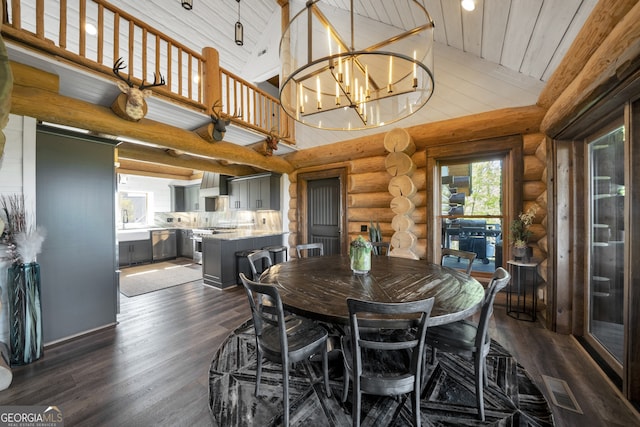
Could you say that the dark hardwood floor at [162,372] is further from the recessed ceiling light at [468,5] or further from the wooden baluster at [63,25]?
the recessed ceiling light at [468,5]

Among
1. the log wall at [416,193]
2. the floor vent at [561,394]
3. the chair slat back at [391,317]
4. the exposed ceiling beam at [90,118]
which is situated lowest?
the floor vent at [561,394]

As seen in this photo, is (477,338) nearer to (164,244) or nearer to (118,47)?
(118,47)

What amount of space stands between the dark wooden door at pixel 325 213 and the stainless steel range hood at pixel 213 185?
8.68 ft

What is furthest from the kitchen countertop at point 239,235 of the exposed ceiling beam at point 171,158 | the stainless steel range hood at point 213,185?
the exposed ceiling beam at point 171,158

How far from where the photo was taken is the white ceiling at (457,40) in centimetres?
226

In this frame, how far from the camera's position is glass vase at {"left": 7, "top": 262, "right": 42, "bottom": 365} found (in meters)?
2.20

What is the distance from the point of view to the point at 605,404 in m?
1.71

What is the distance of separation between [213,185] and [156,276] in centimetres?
271

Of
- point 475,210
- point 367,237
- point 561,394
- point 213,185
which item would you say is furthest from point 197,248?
point 561,394

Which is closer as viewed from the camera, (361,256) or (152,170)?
(361,256)

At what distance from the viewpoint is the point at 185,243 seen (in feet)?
23.8

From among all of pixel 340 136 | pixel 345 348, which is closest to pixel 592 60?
pixel 345 348

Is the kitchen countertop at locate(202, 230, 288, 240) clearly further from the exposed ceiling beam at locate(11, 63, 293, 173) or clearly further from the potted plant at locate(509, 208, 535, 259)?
the potted plant at locate(509, 208, 535, 259)

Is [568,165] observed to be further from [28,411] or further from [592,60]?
[28,411]
